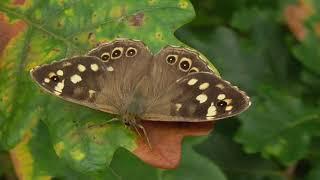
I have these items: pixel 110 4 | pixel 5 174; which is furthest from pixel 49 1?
pixel 5 174

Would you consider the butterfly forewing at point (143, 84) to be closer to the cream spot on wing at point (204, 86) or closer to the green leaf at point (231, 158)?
the cream spot on wing at point (204, 86)

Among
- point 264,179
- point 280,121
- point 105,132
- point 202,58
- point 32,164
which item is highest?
point 202,58

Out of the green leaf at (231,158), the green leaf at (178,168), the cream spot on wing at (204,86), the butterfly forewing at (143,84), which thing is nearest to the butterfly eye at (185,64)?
the butterfly forewing at (143,84)

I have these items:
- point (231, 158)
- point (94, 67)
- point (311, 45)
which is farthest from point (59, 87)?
point (311, 45)

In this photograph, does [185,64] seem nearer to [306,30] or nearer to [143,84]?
[143,84]

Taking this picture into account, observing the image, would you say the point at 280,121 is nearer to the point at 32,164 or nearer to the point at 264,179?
the point at 264,179
